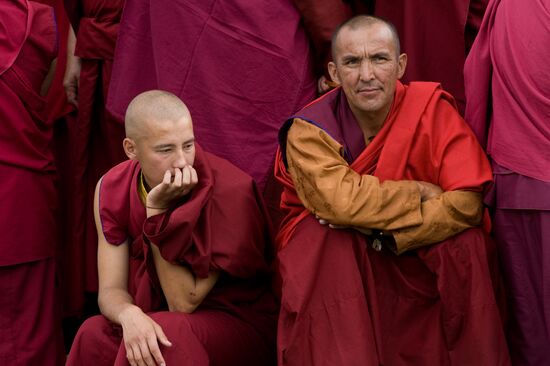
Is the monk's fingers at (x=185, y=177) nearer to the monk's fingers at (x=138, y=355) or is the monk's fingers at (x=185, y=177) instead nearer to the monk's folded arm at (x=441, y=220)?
the monk's fingers at (x=138, y=355)

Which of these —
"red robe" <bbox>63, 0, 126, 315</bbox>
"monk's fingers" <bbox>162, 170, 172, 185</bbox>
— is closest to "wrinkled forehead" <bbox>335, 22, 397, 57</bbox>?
"monk's fingers" <bbox>162, 170, 172, 185</bbox>

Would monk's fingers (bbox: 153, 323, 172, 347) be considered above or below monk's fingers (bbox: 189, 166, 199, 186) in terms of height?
below

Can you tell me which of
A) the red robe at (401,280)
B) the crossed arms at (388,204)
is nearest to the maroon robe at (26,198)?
the red robe at (401,280)

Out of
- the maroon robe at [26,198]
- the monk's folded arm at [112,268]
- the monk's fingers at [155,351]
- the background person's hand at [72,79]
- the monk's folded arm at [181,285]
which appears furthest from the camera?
the background person's hand at [72,79]

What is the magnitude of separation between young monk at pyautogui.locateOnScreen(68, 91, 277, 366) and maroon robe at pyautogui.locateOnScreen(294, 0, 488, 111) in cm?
80

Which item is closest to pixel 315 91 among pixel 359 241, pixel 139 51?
pixel 139 51

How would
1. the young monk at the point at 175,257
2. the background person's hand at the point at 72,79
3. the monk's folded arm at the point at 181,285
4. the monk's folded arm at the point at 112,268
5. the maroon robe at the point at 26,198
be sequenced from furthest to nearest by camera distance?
the background person's hand at the point at 72,79 < the maroon robe at the point at 26,198 < the monk's folded arm at the point at 112,268 < the monk's folded arm at the point at 181,285 < the young monk at the point at 175,257

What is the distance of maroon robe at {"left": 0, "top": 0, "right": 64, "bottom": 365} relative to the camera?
13.0ft

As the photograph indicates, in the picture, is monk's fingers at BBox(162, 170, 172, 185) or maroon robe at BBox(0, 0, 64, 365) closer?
monk's fingers at BBox(162, 170, 172, 185)

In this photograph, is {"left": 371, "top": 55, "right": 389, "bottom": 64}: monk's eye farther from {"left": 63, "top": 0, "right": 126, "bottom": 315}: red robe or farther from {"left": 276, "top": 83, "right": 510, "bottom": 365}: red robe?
{"left": 63, "top": 0, "right": 126, "bottom": 315}: red robe

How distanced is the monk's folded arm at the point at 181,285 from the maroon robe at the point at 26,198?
93 centimetres

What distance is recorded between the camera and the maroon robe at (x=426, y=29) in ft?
12.6

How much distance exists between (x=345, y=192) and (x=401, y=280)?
1.10 ft

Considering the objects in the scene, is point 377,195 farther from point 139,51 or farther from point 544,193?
point 139,51
